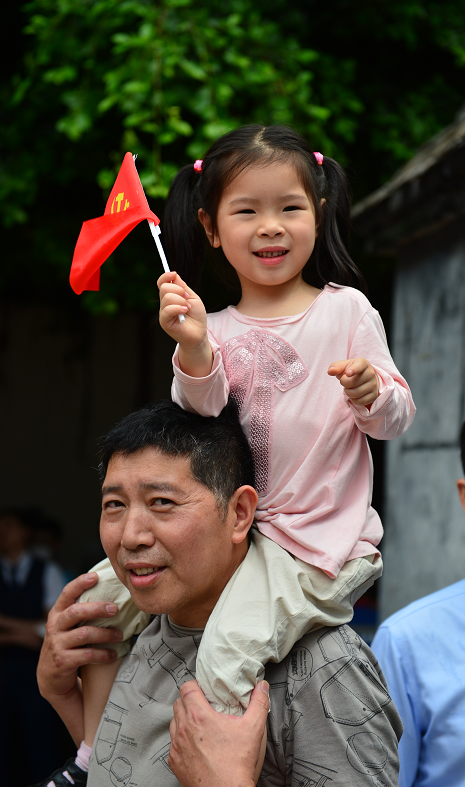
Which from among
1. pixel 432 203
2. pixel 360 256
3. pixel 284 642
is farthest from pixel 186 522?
pixel 360 256

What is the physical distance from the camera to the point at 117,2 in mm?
4551

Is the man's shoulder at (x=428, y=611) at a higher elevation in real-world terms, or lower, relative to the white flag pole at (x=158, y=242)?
lower

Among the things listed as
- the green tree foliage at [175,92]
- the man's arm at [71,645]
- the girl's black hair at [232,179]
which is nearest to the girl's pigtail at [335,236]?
the girl's black hair at [232,179]

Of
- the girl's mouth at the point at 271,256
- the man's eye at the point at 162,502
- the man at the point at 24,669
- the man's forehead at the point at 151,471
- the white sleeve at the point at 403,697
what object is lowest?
the man at the point at 24,669

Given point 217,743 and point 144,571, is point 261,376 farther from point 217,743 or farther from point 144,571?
point 217,743

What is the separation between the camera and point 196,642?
1940 mm

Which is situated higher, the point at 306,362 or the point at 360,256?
the point at 360,256

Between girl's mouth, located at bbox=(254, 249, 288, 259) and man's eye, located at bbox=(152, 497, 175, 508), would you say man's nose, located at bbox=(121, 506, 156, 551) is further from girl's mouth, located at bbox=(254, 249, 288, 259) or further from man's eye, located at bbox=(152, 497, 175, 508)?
girl's mouth, located at bbox=(254, 249, 288, 259)

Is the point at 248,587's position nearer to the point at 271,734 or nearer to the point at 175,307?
the point at 271,734

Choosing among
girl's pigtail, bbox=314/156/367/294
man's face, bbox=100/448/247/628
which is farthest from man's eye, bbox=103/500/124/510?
girl's pigtail, bbox=314/156/367/294

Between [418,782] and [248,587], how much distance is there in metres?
0.93

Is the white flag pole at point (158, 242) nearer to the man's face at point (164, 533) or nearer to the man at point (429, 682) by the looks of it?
the man's face at point (164, 533)

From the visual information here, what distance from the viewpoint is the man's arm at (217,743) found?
166 cm

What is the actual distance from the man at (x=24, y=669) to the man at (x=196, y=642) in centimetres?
413
